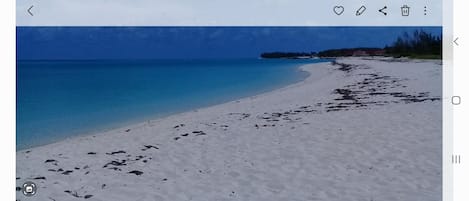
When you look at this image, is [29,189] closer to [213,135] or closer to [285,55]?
[213,135]

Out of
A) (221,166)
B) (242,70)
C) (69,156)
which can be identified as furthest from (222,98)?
(69,156)

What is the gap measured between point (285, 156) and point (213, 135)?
1.24 feet

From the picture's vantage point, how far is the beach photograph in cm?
237

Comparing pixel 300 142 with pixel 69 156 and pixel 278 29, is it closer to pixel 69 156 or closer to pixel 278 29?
pixel 278 29

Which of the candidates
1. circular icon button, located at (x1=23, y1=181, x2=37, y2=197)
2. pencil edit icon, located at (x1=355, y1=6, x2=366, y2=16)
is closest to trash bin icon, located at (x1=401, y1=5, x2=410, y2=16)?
pencil edit icon, located at (x1=355, y1=6, x2=366, y2=16)

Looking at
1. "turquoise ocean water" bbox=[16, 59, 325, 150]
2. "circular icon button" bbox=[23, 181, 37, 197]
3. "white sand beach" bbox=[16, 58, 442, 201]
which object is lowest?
"circular icon button" bbox=[23, 181, 37, 197]

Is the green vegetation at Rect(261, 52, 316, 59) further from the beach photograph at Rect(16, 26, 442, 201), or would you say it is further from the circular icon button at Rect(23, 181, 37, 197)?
the circular icon button at Rect(23, 181, 37, 197)

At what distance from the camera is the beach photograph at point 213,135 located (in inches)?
93.3

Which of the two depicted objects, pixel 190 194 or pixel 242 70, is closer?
pixel 190 194

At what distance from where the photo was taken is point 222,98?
264 cm

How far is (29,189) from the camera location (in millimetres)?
2377

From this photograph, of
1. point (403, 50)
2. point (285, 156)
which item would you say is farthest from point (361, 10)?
point (285, 156)

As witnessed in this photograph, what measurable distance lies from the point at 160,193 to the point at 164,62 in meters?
0.61

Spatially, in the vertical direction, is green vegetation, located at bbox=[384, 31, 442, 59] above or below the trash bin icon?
below
